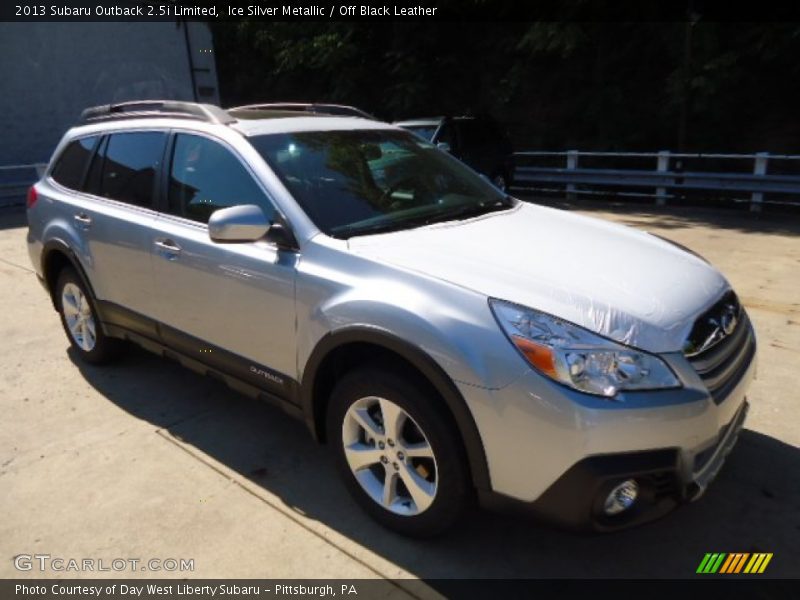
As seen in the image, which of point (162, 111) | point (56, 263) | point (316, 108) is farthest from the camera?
point (56, 263)

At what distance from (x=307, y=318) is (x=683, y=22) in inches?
460

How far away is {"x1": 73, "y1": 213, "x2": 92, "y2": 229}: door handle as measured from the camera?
407cm

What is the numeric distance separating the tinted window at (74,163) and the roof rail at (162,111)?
0.63 ft

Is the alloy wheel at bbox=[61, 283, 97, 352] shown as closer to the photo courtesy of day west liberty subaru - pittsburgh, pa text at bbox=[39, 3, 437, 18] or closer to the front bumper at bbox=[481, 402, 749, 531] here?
the front bumper at bbox=[481, 402, 749, 531]

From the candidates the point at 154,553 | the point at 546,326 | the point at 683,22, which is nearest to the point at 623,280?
the point at 546,326

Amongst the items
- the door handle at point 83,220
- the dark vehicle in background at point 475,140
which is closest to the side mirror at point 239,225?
the door handle at point 83,220

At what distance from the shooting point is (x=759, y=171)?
9.68 m

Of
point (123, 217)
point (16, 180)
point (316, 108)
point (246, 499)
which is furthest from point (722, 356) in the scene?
point (16, 180)

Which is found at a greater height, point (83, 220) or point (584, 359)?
point (83, 220)

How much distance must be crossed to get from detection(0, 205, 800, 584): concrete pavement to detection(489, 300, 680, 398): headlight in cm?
58

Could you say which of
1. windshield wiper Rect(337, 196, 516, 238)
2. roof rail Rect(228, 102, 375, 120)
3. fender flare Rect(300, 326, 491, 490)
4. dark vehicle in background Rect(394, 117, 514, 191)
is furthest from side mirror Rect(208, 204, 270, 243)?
dark vehicle in background Rect(394, 117, 514, 191)

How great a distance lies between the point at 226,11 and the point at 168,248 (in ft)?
57.1
